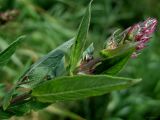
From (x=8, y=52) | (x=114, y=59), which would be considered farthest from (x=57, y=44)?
(x=114, y=59)

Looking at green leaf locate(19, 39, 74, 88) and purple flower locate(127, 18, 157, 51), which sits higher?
purple flower locate(127, 18, 157, 51)

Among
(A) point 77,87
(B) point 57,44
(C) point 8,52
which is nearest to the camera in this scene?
(A) point 77,87

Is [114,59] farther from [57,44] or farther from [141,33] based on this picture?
[57,44]

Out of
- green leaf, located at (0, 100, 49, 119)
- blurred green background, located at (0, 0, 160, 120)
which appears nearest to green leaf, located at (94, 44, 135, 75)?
green leaf, located at (0, 100, 49, 119)

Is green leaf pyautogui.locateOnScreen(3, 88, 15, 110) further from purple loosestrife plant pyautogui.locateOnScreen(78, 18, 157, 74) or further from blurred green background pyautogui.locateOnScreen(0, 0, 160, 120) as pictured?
blurred green background pyautogui.locateOnScreen(0, 0, 160, 120)

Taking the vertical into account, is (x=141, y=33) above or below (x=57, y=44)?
above

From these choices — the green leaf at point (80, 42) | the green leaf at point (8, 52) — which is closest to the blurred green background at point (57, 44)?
the green leaf at point (8, 52)
